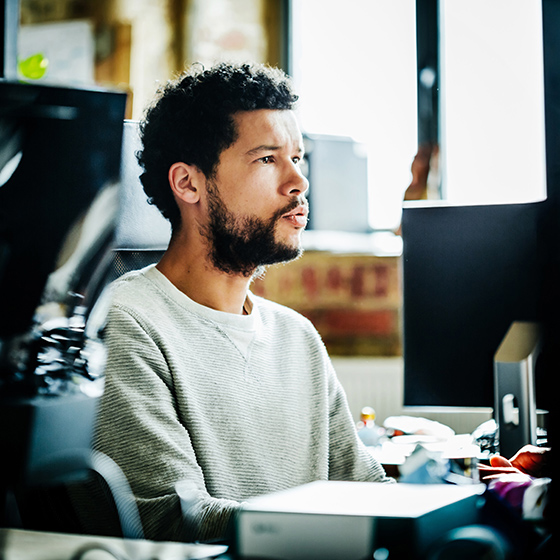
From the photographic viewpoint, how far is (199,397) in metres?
1.13

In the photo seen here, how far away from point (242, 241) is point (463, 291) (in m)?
0.43

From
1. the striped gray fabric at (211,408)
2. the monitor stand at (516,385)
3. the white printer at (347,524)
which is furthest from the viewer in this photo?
the monitor stand at (516,385)

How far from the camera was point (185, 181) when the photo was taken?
1397mm

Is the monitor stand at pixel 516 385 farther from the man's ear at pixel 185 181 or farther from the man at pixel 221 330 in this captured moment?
the man's ear at pixel 185 181

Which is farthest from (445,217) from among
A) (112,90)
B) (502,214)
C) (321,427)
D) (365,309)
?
(365,309)

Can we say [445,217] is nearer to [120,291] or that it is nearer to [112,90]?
[120,291]

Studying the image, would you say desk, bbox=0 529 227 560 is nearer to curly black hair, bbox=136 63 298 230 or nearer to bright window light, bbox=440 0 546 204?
curly black hair, bbox=136 63 298 230

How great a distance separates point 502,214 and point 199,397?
1.88 feet

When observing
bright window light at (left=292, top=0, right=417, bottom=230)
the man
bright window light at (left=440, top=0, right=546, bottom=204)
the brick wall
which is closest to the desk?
the man

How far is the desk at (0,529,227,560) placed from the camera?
58 cm

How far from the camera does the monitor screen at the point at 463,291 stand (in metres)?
1.11

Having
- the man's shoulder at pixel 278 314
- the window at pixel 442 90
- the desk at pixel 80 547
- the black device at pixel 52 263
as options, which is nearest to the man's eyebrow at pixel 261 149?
the man's shoulder at pixel 278 314

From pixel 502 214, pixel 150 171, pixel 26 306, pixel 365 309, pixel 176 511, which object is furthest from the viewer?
pixel 365 309

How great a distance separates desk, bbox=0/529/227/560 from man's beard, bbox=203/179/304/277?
733mm
